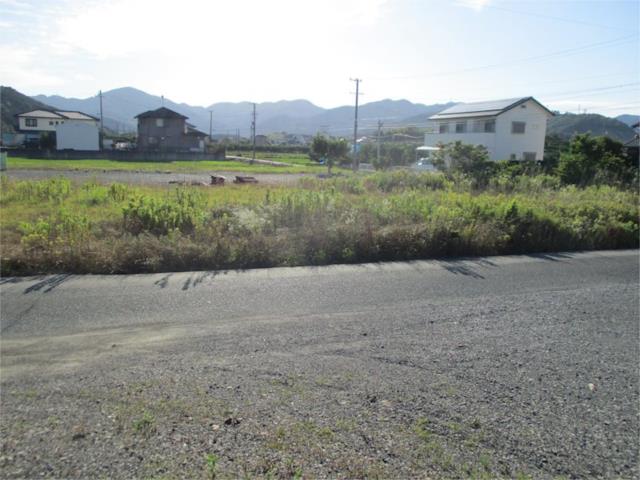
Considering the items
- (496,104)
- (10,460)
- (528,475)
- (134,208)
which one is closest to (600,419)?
(528,475)

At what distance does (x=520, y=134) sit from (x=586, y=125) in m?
46.0

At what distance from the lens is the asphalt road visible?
2.57 meters

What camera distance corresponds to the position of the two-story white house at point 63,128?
51000mm

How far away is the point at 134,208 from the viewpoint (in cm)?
769

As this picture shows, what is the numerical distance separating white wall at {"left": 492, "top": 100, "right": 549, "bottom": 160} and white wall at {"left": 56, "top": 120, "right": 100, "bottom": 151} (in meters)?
44.1

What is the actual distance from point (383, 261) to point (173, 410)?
4758 millimetres

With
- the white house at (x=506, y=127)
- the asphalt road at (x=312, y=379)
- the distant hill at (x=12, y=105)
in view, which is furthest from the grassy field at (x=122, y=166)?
the distant hill at (x=12, y=105)

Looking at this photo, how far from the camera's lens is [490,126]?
37.8 meters

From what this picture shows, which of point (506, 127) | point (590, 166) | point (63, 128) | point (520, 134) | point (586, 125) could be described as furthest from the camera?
point (586, 125)

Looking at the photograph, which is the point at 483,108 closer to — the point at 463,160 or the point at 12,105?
the point at 463,160

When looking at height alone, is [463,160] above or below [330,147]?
below

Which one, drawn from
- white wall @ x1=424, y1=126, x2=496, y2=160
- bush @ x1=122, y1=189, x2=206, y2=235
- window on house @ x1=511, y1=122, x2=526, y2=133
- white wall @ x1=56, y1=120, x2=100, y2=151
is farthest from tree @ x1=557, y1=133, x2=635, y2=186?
white wall @ x1=56, y1=120, x2=100, y2=151

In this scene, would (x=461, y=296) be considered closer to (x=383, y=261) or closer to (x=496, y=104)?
(x=383, y=261)

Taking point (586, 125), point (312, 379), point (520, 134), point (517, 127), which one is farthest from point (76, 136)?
point (586, 125)
